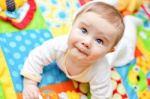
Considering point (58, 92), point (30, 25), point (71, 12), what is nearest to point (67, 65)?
point (58, 92)

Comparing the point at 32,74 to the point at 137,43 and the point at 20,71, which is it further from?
the point at 137,43

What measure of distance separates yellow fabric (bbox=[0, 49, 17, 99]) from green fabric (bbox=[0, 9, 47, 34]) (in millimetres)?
139

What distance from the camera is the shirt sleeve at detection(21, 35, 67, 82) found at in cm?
119

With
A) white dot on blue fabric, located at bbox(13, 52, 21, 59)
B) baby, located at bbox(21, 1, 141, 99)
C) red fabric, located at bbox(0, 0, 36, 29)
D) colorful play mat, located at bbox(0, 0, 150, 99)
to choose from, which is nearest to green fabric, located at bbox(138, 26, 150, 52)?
colorful play mat, located at bbox(0, 0, 150, 99)

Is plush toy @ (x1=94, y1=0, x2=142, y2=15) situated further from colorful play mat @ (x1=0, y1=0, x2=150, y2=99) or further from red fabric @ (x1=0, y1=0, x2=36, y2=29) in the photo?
red fabric @ (x1=0, y1=0, x2=36, y2=29)

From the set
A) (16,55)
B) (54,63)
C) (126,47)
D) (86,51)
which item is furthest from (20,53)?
(126,47)

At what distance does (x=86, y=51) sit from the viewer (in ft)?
3.56

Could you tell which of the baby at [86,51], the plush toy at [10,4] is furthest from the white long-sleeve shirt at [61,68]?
the plush toy at [10,4]

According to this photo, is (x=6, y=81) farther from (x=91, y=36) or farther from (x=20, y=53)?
(x=91, y=36)

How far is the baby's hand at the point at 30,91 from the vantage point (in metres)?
1.16

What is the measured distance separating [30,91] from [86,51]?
24cm

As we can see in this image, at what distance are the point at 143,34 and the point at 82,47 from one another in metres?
0.64

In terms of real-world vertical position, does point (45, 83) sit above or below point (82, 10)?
below

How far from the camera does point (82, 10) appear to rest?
1171 mm
